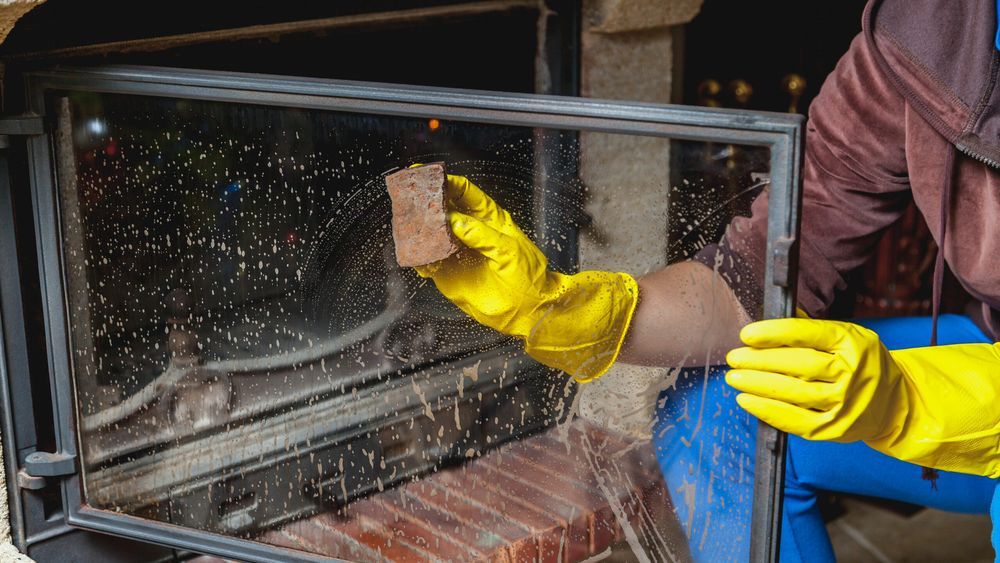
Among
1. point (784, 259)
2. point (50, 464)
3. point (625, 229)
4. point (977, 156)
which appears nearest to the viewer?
point (784, 259)

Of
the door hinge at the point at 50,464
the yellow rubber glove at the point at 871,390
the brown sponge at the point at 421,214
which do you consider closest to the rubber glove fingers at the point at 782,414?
the yellow rubber glove at the point at 871,390

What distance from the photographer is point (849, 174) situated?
1491mm

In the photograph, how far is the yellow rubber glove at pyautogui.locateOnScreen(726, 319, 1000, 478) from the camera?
112 cm

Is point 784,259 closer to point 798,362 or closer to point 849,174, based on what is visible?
point 798,362

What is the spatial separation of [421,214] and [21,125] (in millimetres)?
569

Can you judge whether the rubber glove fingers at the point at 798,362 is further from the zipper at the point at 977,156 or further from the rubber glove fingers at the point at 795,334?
the zipper at the point at 977,156

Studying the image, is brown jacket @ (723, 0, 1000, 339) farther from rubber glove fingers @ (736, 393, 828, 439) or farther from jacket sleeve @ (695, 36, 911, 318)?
rubber glove fingers @ (736, 393, 828, 439)

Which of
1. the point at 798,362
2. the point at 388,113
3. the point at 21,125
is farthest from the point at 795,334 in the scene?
the point at 21,125

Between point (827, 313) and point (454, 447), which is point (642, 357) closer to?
point (454, 447)

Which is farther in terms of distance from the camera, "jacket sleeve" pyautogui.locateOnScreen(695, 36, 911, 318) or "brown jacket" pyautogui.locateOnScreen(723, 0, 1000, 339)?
"jacket sleeve" pyautogui.locateOnScreen(695, 36, 911, 318)

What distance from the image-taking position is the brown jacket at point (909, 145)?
4.28ft

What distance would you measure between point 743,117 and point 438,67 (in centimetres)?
104

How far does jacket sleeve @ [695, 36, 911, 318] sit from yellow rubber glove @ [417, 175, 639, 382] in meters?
0.40

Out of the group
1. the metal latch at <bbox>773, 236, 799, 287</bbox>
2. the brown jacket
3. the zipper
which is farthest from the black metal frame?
the zipper
